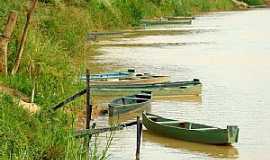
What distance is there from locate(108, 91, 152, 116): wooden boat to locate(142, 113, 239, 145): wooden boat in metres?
1.04

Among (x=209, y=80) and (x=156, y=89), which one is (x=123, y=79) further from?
(x=209, y=80)

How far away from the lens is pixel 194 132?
13438 millimetres

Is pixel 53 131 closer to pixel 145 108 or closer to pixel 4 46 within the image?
pixel 4 46

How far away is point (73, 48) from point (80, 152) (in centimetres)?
1556

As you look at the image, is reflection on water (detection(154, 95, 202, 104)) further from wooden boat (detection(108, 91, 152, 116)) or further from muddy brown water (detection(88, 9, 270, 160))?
wooden boat (detection(108, 91, 152, 116))

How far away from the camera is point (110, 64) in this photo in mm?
25266

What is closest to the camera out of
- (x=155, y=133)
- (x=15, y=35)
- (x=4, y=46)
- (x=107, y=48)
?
(x=4, y=46)

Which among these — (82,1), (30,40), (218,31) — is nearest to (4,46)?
(30,40)

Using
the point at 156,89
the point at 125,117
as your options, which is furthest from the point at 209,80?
the point at 125,117

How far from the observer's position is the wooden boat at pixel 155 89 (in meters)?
17.7

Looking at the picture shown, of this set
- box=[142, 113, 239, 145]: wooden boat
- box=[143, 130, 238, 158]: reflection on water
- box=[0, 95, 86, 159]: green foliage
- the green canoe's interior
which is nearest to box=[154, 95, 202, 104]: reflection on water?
the green canoe's interior

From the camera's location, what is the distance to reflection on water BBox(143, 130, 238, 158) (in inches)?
516

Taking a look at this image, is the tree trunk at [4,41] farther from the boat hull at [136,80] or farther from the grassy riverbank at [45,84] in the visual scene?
the boat hull at [136,80]

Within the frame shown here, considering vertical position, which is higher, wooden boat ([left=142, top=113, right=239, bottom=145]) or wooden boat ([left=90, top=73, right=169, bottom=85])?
wooden boat ([left=90, top=73, right=169, bottom=85])
